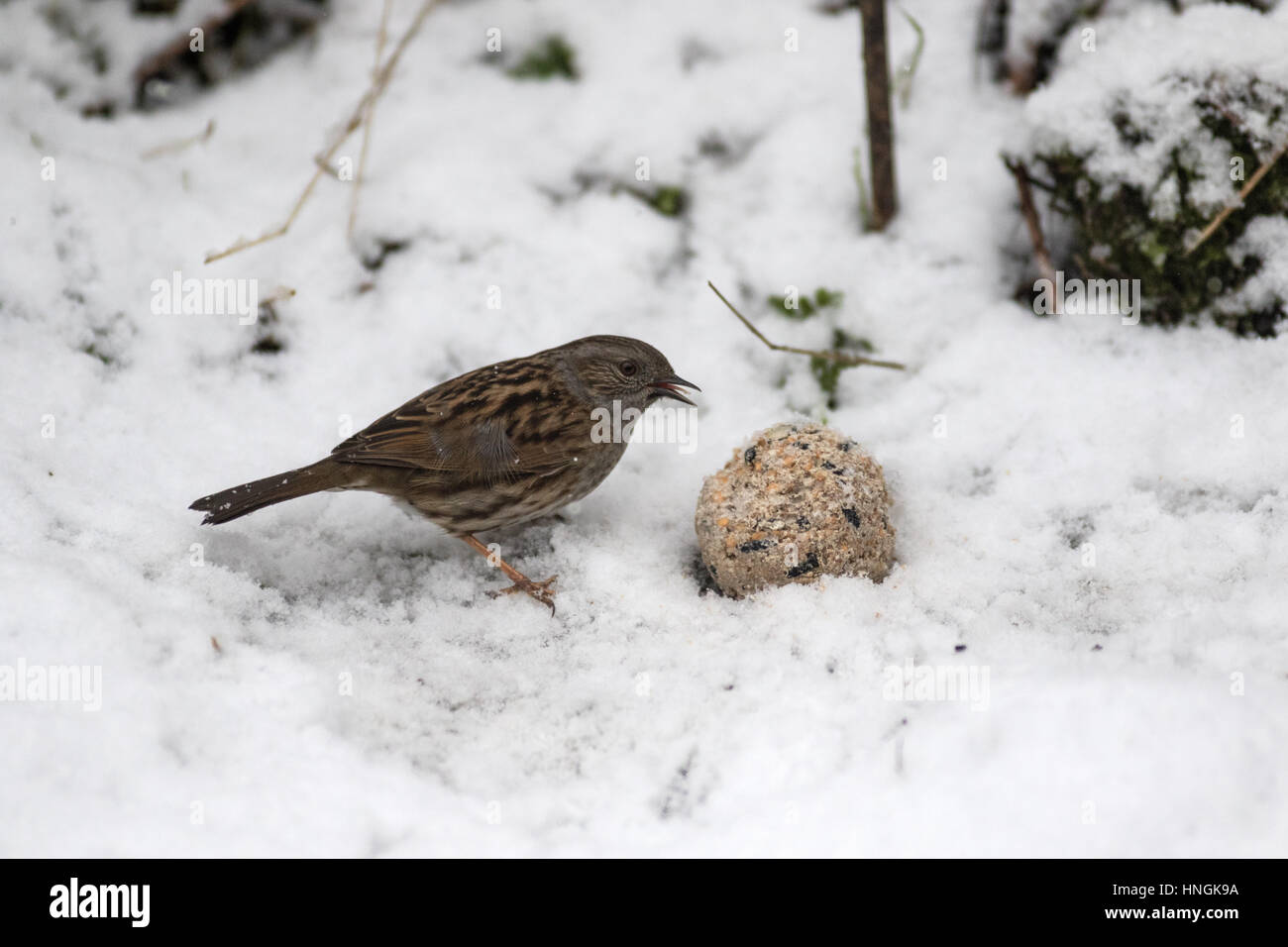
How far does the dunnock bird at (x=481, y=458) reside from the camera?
3.79 m

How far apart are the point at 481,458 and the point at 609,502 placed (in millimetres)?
701

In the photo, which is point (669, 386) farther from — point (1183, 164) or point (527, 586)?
point (1183, 164)

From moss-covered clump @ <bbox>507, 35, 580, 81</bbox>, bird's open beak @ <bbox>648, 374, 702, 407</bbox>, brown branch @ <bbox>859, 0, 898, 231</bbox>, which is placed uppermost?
moss-covered clump @ <bbox>507, 35, 580, 81</bbox>

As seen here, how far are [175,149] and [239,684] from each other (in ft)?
11.0

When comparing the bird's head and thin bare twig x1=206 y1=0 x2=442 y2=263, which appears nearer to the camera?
the bird's head

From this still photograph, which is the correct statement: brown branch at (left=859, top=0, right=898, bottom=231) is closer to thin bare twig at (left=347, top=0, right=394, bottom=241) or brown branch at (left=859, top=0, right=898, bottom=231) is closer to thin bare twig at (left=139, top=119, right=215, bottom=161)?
thin bare twig at (left=347, top=0, right=394, bottom=241)

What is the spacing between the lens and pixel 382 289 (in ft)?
16.0

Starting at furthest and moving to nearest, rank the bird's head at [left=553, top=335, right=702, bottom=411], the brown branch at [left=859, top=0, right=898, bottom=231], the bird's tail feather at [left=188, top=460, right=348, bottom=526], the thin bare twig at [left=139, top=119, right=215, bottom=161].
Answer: the thin bare twig at [left=139, top=119, right=215, bottom=161], the brown branch at [left=859, top=0, right=898, bottom=231], the bird's head at [left=553, top=335, right=702, bottom=411], the bird's tail feather at [left=188, top=460, right=348, bottom=526]

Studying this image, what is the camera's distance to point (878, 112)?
185 inches

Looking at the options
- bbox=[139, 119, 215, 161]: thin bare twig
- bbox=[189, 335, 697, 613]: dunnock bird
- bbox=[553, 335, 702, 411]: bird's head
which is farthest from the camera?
bbox=[139, 119, 215, 161]: thin bare twig

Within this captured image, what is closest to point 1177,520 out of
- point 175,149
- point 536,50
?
point 536,50

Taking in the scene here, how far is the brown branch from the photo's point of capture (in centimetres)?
456

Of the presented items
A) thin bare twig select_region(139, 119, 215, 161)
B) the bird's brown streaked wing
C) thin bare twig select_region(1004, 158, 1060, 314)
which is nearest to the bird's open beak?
the bird's brown streaked wing

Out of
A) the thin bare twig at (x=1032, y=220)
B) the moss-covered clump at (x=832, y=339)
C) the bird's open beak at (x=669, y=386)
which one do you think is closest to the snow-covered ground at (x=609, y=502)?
the moss-covered clump at (x=832, y=339)
